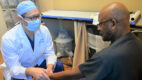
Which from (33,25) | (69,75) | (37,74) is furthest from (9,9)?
(69,75)

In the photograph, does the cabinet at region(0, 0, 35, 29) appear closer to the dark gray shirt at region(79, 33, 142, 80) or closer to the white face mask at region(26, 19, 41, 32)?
the white face mask at region(26, 19, 41, 32)

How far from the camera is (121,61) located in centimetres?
75

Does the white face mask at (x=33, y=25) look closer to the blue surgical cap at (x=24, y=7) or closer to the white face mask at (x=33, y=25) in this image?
the white face mask at (x=33, y=25)

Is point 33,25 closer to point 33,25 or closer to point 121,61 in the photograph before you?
point 33,25

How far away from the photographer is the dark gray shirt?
0.75 meters

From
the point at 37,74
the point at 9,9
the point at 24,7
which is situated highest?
the point at 24,7

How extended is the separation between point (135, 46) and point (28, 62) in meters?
1.03

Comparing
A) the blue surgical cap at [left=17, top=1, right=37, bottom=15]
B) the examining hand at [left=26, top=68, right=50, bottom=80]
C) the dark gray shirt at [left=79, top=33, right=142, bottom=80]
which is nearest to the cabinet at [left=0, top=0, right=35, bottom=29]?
the blue surgical cap at [left=17, top=1, right=37, bottom=15]

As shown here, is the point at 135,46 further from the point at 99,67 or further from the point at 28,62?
the point at 28,62

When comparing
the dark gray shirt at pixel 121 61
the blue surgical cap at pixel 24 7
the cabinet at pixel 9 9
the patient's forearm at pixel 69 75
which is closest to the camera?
the dark gray shirt at pixel 121 61

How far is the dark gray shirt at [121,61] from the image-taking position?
0.75 m

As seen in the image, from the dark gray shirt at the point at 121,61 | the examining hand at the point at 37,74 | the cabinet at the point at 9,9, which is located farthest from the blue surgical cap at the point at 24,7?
the cabinet at the point at 9,9

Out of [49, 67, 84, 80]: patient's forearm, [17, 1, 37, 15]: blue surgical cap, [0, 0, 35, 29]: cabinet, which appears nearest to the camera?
[49, 67, 84, 80]: patient's forearm

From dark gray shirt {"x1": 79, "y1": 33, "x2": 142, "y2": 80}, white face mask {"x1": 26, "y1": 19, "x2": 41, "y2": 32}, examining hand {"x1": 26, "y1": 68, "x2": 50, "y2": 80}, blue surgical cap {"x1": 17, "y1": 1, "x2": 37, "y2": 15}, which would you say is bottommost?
examining hand {"x1": 26, "y1": 68, "x2": 50, "y2": 80}
